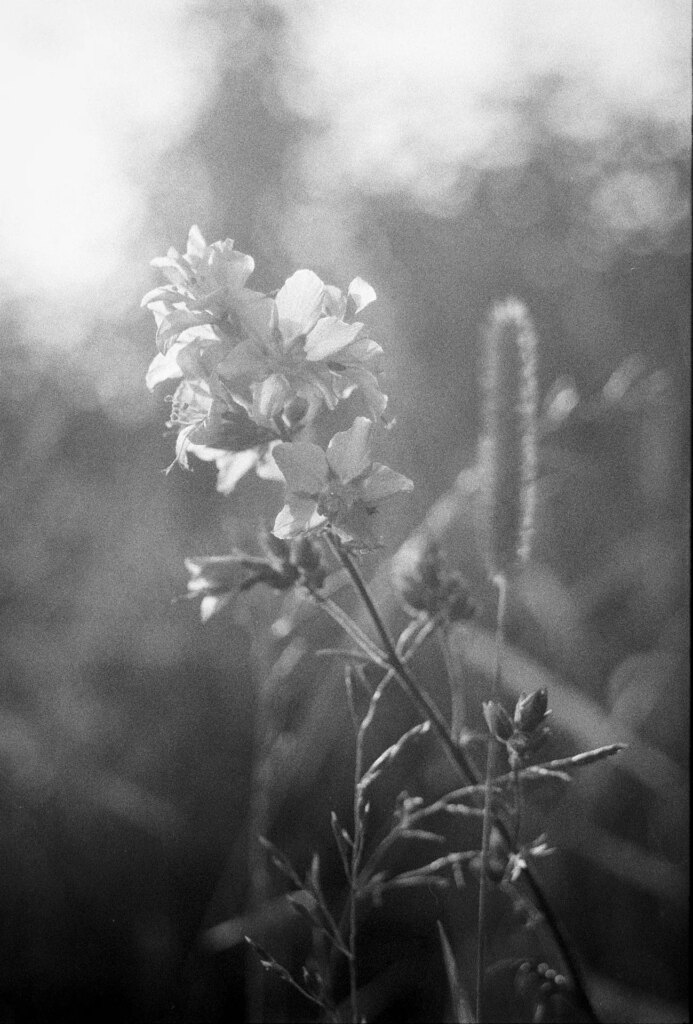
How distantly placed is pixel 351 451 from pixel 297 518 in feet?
0.32

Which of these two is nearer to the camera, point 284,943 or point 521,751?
point 521,751

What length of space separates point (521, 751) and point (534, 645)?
1953 millimetres

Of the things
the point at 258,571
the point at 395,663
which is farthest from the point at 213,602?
the point at 395,663

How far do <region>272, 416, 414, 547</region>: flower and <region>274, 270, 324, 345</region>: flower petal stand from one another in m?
0.12

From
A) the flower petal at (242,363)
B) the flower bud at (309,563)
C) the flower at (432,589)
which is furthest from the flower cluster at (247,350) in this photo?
the flower at (432,589)

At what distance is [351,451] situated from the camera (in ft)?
3.07

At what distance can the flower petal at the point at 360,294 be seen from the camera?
38.6 inches

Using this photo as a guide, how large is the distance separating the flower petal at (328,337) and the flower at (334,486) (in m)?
0.08

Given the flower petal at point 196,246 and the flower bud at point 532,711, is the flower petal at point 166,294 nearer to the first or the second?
the flower petal at point 196,246

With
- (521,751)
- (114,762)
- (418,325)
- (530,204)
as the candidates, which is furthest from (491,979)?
(530,204)

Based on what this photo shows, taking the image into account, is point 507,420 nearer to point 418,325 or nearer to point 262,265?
point 262,265

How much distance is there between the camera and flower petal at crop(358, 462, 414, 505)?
0.94 metres

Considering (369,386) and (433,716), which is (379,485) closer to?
(369,386)

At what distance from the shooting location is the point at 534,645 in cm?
278
